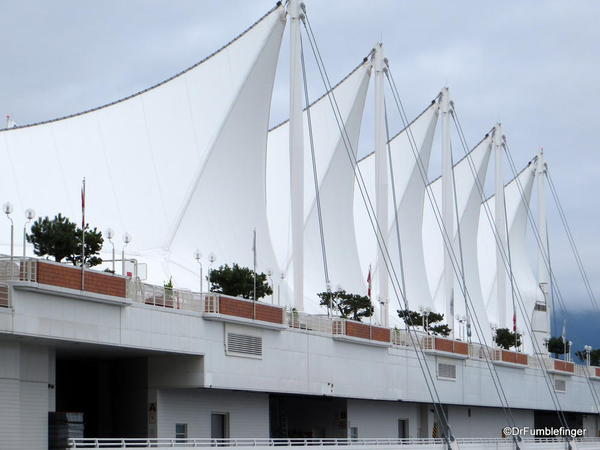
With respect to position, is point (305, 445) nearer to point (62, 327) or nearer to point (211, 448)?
point (211, 448)

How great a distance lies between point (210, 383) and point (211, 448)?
2752 millimetres

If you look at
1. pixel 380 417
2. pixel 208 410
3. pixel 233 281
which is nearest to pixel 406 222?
pixel 380 417

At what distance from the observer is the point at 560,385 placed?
6519 centimetres

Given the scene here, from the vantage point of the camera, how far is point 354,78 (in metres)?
57.4

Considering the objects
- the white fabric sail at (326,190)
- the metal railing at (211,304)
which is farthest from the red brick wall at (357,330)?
the white fabric sail at (326,190)

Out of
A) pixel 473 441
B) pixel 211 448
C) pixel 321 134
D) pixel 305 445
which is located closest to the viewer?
pixel 211 448

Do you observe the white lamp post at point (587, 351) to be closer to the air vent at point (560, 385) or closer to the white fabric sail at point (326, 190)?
the air vent at point (560, 385)

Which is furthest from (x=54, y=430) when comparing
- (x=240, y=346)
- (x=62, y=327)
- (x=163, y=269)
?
(x=163, y=269)

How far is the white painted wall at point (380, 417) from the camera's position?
45344 millimetres

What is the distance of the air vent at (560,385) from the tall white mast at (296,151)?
82.4ft

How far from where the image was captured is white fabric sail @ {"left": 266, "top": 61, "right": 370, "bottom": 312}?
190 feet

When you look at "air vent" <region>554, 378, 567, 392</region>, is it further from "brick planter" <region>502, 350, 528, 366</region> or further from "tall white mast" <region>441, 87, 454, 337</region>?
"tall white mast" <region>441, 87, 454, 337</region>

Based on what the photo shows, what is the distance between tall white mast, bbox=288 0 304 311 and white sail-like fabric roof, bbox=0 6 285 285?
110 centimetres

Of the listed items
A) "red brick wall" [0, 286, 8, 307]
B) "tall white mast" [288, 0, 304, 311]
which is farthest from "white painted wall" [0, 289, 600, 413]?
"tall white mast" [288, 0, 304, 311]
